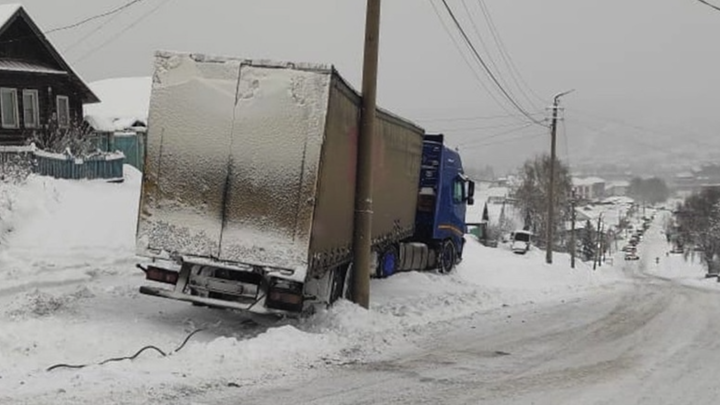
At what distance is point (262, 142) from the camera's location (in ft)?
31.7

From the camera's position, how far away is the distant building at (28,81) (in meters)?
32.0

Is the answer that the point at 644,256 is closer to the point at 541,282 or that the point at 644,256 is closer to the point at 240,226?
the point at 541,282

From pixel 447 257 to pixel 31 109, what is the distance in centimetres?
2078

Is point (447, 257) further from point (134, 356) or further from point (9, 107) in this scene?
point (9, 107)

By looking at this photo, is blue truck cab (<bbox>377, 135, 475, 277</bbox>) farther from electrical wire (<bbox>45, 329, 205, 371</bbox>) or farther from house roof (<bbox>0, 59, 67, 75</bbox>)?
house roof (<bbox>0, 59, 67, 75</bbox>)

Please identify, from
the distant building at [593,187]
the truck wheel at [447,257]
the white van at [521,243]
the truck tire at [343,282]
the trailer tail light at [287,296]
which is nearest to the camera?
the trailer tail light at [287,296]

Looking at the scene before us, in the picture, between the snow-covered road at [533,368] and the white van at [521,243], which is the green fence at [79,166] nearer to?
the snow-covered road at [533,368]

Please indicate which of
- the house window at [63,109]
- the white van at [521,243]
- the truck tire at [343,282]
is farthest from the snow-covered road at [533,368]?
the white van at [521,243]

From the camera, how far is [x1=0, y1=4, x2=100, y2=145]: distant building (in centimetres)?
3200

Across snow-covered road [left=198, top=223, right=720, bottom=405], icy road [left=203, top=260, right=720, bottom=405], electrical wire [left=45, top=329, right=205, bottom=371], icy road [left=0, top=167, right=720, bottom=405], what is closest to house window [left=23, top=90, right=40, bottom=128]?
icy road [left=0, top=167, right=720, bottom=405]

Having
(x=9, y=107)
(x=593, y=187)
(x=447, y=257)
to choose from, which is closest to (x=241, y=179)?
(x=447, y=257)

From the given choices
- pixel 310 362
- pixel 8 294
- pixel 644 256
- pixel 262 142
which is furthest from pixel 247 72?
pixel 644 256

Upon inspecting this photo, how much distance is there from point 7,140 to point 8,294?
2171 cm

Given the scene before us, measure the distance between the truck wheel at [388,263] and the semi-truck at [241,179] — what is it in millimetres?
6610
